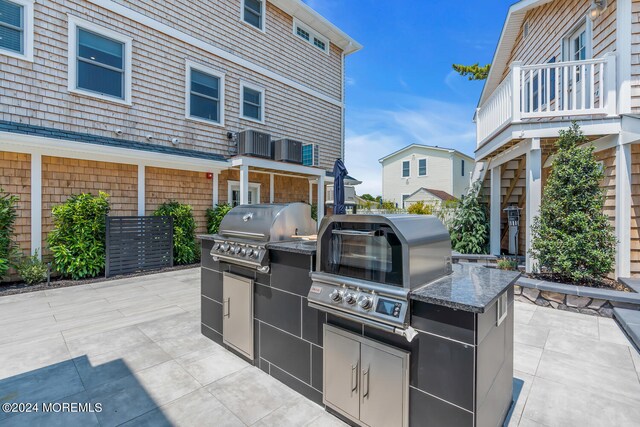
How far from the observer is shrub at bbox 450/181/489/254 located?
8188mm

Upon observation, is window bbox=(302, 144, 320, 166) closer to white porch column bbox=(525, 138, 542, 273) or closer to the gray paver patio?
white porch column bbox=(525, 138, 542, 273)

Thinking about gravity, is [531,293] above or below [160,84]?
below

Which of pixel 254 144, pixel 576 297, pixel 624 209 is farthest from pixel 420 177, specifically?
pixel 576 297

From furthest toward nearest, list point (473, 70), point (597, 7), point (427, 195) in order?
point (427, 195)
point (473, 70)
point (597, 7)

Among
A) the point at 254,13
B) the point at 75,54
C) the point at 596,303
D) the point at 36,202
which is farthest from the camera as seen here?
the point at 254,13

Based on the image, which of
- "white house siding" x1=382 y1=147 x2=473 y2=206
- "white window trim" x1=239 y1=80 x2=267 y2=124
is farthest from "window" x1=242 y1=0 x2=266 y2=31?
"white house siding" x1=382 y1=147 x2=473 y2=206

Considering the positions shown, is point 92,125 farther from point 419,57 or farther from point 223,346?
point 419,57

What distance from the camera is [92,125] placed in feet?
22.2

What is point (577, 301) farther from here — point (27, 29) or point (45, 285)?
point (27, 29)

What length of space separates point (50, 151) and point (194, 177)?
10.3 feet

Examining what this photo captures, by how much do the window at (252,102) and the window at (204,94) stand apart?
0.75 metres

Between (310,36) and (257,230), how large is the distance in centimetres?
1097

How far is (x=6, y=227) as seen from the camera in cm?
561

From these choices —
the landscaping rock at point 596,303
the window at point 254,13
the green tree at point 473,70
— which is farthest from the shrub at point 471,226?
the green tree at point 473,70
